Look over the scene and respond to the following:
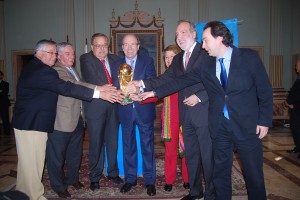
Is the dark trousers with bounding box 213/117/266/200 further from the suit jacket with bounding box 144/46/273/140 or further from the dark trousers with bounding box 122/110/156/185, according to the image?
the dark trousers with bounding box 122/110/156/185

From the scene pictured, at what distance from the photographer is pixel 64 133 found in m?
3.18

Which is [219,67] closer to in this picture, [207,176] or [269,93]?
[269,93]

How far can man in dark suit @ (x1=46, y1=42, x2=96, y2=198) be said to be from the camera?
3150mm

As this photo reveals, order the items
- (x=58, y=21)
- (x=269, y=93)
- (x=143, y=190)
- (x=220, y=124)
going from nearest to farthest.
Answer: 1. (x=269, y=93)
2. (x=220, y=124)
3. (x=143, y=190)
4. (x=58, y=21)

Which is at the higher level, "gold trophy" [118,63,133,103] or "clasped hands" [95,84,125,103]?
"gold trophy" [118,63,133,103]

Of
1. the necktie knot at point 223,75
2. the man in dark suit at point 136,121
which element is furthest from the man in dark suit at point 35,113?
→ the necktie knot at point 223,75

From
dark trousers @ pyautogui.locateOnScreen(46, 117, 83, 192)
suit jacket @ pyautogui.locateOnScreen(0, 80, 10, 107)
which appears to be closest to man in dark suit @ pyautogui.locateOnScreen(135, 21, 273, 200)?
dark trousers @ pyautogui.locateOnScreen(46, 117, 83, 192)

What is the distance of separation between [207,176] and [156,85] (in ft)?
3.78

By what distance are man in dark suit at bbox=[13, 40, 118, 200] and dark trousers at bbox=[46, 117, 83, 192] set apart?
326mm

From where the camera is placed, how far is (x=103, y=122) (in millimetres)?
3396

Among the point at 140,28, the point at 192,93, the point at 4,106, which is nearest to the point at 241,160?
the point at 192,93

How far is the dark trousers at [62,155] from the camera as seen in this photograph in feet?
10.5

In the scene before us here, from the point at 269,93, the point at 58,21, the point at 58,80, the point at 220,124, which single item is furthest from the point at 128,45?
the point at 58,21

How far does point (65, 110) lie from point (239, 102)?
1.87 metres
